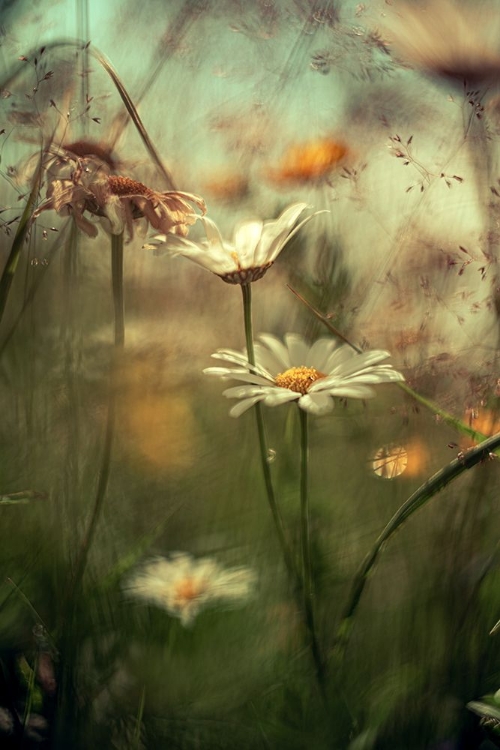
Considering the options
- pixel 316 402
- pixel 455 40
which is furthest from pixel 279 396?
pixel 455 40

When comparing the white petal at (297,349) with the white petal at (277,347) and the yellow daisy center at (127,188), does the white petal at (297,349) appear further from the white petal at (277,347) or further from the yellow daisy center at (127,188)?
the yellow daisy center at (127,188)

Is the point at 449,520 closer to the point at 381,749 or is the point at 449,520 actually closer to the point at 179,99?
the point at 381,749

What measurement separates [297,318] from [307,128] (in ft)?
0.37

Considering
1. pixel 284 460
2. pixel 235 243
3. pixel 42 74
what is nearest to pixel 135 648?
pixel 284 460

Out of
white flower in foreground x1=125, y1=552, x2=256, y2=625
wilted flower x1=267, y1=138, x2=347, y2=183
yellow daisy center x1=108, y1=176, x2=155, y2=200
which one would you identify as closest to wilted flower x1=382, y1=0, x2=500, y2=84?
wilted flower x1=267, y1=138, x2=347, y2=183

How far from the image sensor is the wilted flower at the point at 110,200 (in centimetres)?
45

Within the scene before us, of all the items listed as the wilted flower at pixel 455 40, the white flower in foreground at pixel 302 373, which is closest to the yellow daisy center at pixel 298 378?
the white flower in foreground at pixel 302 373

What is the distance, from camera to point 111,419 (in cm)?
46

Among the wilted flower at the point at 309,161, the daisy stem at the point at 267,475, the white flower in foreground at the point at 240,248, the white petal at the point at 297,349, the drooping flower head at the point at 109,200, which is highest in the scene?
the wilted flower at the point at 309,161

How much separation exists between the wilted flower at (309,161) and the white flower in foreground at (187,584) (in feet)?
0.75

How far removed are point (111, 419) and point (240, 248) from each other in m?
0.13

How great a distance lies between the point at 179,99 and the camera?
1.54 ft

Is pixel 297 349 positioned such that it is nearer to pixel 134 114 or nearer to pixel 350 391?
pixel 350 391

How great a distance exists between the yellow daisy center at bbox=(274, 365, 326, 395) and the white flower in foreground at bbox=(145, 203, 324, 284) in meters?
0.06
